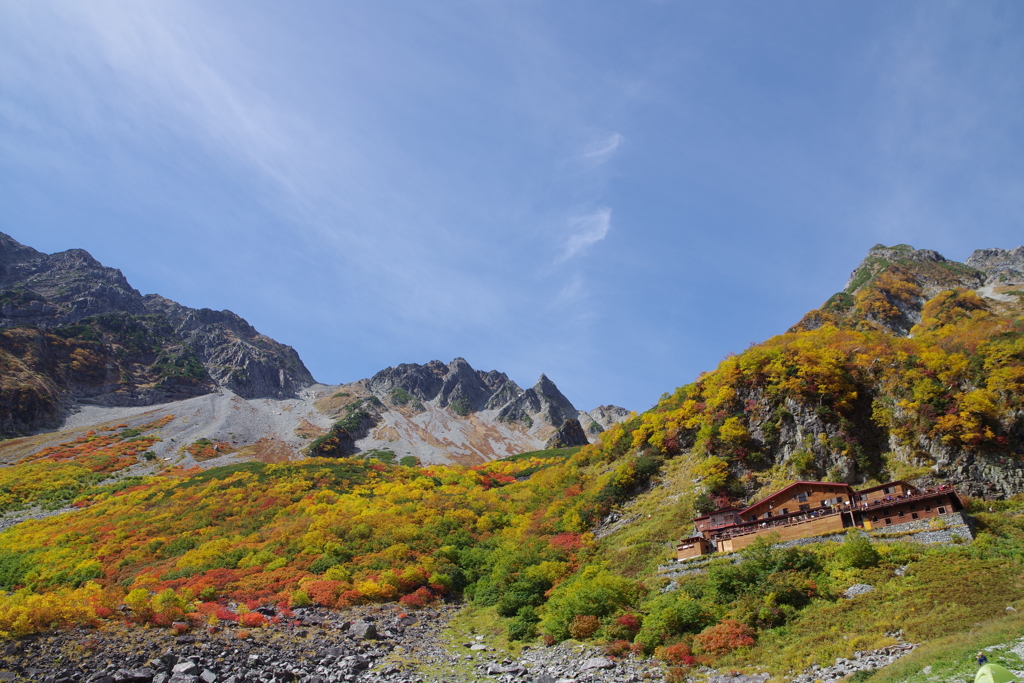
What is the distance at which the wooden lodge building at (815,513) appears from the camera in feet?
106

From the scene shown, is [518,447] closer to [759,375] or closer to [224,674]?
[759,375]

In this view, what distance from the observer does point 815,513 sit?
1414 inches

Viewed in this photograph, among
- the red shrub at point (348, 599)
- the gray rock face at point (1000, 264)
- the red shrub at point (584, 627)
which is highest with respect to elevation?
the gray rock face at point (1000, 264)

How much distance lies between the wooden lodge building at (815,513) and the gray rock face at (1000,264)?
11816 centimetres

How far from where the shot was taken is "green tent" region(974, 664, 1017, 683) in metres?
13.6

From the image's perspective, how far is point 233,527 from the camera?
5838 cm

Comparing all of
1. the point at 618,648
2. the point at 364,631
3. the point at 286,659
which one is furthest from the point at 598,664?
the point at 286,659

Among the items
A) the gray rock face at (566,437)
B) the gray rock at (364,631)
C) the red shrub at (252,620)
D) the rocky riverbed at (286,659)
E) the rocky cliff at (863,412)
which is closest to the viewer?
the rocky riverbed at (286,659)

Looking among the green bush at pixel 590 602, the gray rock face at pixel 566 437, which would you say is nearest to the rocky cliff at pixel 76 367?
the gray rock face at pixel 566 437

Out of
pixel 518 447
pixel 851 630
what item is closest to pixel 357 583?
pixel 851 630

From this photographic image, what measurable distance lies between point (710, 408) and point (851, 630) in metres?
32.8

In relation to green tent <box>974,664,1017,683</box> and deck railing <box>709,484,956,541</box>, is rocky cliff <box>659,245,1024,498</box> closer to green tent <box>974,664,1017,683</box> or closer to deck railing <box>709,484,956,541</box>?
deck railing <box>709,484,956,541</box>

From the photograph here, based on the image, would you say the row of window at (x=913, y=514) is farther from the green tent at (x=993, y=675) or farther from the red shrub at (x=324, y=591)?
the red shrub at (x=324, y=591)

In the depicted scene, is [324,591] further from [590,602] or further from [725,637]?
[725,637]
